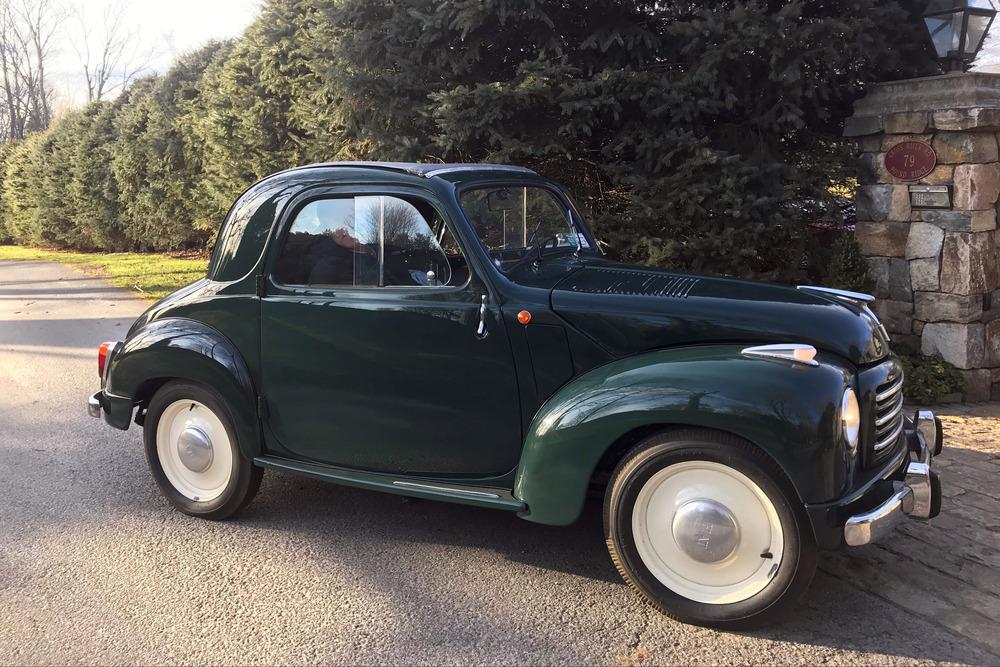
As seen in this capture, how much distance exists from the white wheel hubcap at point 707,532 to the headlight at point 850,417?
1.18ft

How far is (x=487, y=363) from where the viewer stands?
331cm

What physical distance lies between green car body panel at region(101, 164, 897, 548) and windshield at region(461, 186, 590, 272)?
2.7 inches

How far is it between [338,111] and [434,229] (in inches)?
173

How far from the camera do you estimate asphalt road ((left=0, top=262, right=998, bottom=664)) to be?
9.21 ft

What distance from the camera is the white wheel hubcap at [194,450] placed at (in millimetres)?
3967

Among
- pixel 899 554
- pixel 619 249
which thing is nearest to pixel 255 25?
pixel 619 249

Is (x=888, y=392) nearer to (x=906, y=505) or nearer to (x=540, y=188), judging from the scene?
(x=906, y=505)

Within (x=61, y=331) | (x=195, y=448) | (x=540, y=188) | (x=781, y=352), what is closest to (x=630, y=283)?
(x=781, y=352)

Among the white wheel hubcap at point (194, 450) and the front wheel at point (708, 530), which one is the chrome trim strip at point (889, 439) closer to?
the front wheel at point (708, 530)

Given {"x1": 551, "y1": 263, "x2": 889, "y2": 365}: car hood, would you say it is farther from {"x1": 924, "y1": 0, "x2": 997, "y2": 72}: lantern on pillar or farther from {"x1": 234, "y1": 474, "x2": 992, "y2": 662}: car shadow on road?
{"x1": 924, "y1": 0, "x2": 997, "y2": 72}: lantern on pillar

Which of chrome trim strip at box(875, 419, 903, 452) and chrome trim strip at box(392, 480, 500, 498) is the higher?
chrome trim strip at box(875, 419, 903, 452)

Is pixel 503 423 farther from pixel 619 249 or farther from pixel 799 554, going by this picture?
pixel 619 249

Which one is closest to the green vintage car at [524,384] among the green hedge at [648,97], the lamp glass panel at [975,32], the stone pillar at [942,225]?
the green hedge at [648,97]

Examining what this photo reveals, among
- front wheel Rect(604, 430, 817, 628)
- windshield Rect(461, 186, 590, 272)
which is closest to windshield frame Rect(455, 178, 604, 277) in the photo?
windshield Rect(461, 186, 590, 272)
